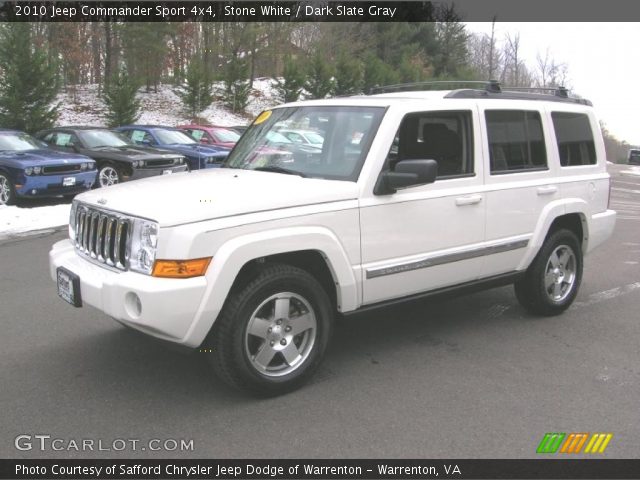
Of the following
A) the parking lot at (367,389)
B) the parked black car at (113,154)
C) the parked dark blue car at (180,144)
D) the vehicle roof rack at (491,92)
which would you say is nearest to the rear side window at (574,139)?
the vehicle roof rack at (491,92)

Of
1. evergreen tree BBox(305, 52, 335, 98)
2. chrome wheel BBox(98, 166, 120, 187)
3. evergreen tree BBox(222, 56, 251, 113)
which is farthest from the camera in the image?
evergreen tree BBox(305, 52, 335, 98)

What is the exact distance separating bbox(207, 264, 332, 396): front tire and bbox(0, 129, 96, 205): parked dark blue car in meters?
9.54

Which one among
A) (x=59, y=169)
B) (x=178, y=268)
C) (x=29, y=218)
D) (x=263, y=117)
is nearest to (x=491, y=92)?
(x=263, y=117)

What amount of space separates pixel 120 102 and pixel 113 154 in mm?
12536

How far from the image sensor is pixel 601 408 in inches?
147

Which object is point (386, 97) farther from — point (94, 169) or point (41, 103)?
point (41, 103)

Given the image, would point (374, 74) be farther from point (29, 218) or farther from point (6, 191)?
point (29, 218)

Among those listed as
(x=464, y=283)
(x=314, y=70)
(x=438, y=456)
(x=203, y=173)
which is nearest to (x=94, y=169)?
(x=203, y=173)

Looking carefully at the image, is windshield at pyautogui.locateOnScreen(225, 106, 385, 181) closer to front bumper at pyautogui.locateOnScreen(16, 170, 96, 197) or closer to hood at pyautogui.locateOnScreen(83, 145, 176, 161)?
front bumper at pyautogui.locateOnScreen(16, 170, 96, 197)

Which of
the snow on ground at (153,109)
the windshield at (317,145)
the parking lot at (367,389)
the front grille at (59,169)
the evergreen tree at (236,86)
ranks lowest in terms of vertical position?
the parking lot at (367,389)

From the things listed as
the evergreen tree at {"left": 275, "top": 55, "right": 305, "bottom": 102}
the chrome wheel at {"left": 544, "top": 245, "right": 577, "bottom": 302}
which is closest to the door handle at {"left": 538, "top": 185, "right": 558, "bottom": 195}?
the chrome wheel at {"left": 544, "top": 245, "right": 577, "bottom": 302}

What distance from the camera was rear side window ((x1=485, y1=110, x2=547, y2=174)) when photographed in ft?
15.8

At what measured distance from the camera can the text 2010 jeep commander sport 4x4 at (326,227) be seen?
3.43 meters

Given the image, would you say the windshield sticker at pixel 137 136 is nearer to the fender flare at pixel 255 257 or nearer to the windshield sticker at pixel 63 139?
the windshield sticker at pixel 63 139
